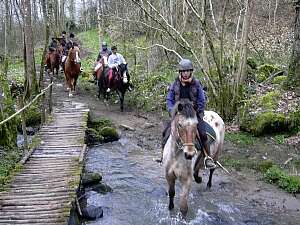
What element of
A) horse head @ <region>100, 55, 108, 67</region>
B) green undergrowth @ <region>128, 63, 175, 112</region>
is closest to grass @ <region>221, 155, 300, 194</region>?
green undergrowth @ <region>128, 63, 175, 112</region>

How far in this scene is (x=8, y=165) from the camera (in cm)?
952

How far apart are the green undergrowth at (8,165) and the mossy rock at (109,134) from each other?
3.07m

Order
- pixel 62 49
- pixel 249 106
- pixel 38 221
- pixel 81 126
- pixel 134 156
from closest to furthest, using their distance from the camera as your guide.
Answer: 1. pixel 38 221
2. pixel 134 156
3. pixel 81 126
4. pixel 249 106
5. pixel 62 49

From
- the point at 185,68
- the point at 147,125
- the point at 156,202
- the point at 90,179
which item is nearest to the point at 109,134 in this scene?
the point at 147,125

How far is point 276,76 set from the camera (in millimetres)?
16266

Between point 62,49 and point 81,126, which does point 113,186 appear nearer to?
point 81,126

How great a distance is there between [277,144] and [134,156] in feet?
12.6

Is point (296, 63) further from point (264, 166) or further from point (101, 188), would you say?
point (101, 188)

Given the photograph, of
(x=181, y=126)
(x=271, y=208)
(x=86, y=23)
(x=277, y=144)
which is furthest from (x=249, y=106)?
(x=86, y=23)

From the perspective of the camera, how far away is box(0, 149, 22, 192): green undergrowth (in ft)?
27.0

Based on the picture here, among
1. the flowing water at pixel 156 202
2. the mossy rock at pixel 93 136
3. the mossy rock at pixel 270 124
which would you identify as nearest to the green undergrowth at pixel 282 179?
the flowing water at pixel 156 202

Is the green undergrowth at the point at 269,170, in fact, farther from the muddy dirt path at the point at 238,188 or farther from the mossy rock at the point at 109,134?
the mossy rock at the point at 109,134

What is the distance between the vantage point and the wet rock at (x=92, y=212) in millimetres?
7693

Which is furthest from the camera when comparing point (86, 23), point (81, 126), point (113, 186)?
point (86, 23)
